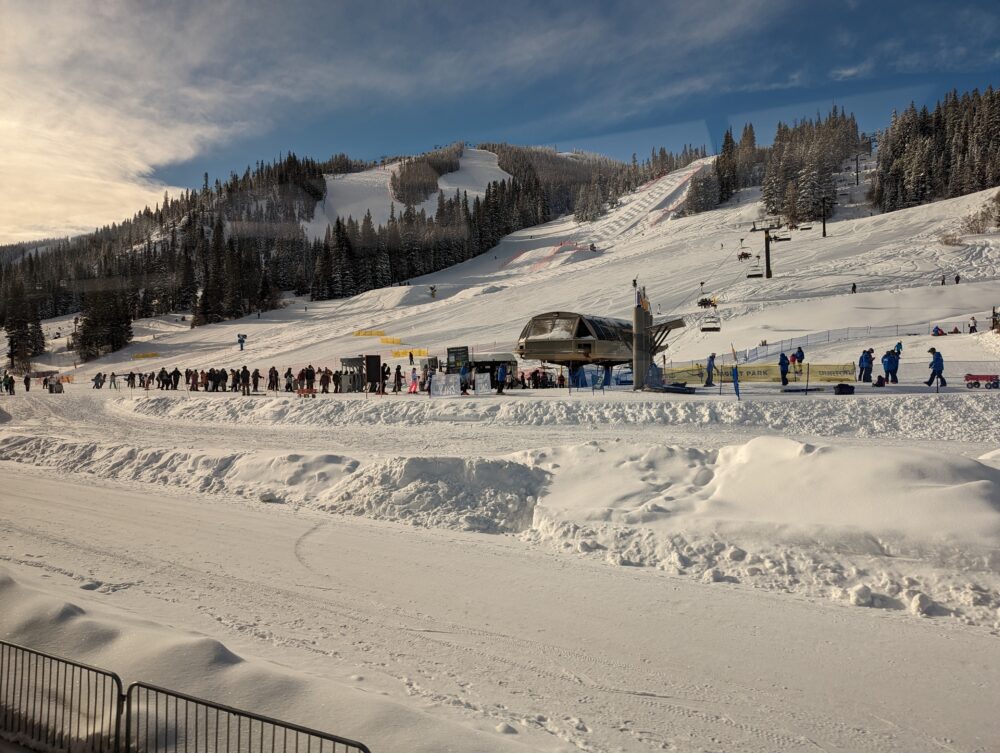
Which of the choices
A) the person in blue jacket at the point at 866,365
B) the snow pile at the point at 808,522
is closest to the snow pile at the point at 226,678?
the snow pile at the point at 808,522

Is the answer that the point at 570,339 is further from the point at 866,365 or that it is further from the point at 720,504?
the point at 720,504

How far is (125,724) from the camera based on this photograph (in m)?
3.78

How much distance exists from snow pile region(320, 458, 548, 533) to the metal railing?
225 inches

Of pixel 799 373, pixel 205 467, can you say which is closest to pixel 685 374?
pixel 799 373

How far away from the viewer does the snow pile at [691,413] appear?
1538 cm

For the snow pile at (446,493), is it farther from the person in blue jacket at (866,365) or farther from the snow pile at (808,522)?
the person in blue jacket at (866,365)

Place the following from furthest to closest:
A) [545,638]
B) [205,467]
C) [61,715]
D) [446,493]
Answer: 1. [205,467]
2. [446,493]
3. [545,638]
4. [61,715]

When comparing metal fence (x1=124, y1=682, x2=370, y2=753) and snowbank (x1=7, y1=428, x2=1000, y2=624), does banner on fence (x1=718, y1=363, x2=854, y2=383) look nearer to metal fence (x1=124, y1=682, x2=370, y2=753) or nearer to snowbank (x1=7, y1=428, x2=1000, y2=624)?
snowbank (x1=7, y1=428, x2=1000, y2=624)

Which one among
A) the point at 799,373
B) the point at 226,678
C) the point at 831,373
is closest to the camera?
the point at 226,678

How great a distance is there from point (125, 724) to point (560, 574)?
4.97 m

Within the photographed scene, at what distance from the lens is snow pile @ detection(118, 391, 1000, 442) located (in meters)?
15.4

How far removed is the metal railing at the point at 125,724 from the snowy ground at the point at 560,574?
0.25 meters

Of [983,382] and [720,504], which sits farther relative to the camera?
[983,382]

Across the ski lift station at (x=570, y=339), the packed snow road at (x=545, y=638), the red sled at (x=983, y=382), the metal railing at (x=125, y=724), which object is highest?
the ski lift station at (x=570, y=339)
